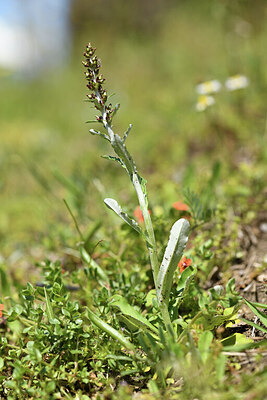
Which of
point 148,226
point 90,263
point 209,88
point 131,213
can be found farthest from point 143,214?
point 209,88

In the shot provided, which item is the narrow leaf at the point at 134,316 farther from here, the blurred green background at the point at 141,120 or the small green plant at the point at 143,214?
the blurred green background at the point at 141,120

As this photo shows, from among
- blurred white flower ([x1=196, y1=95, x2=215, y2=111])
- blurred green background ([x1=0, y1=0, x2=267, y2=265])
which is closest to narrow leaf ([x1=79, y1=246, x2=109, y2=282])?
blurred green background ([x1=0, y1=0, x2=267, y2=265])

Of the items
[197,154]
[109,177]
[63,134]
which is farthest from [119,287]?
[63,134]

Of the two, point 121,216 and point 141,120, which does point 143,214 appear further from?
point 141,120

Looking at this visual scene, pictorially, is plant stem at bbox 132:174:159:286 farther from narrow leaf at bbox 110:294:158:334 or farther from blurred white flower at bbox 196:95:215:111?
blurred white flower at bbox 196:95:215:111

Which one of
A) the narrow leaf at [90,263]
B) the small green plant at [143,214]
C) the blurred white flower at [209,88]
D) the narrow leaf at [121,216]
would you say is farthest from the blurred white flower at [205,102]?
the narrow leaf at [121,216]
